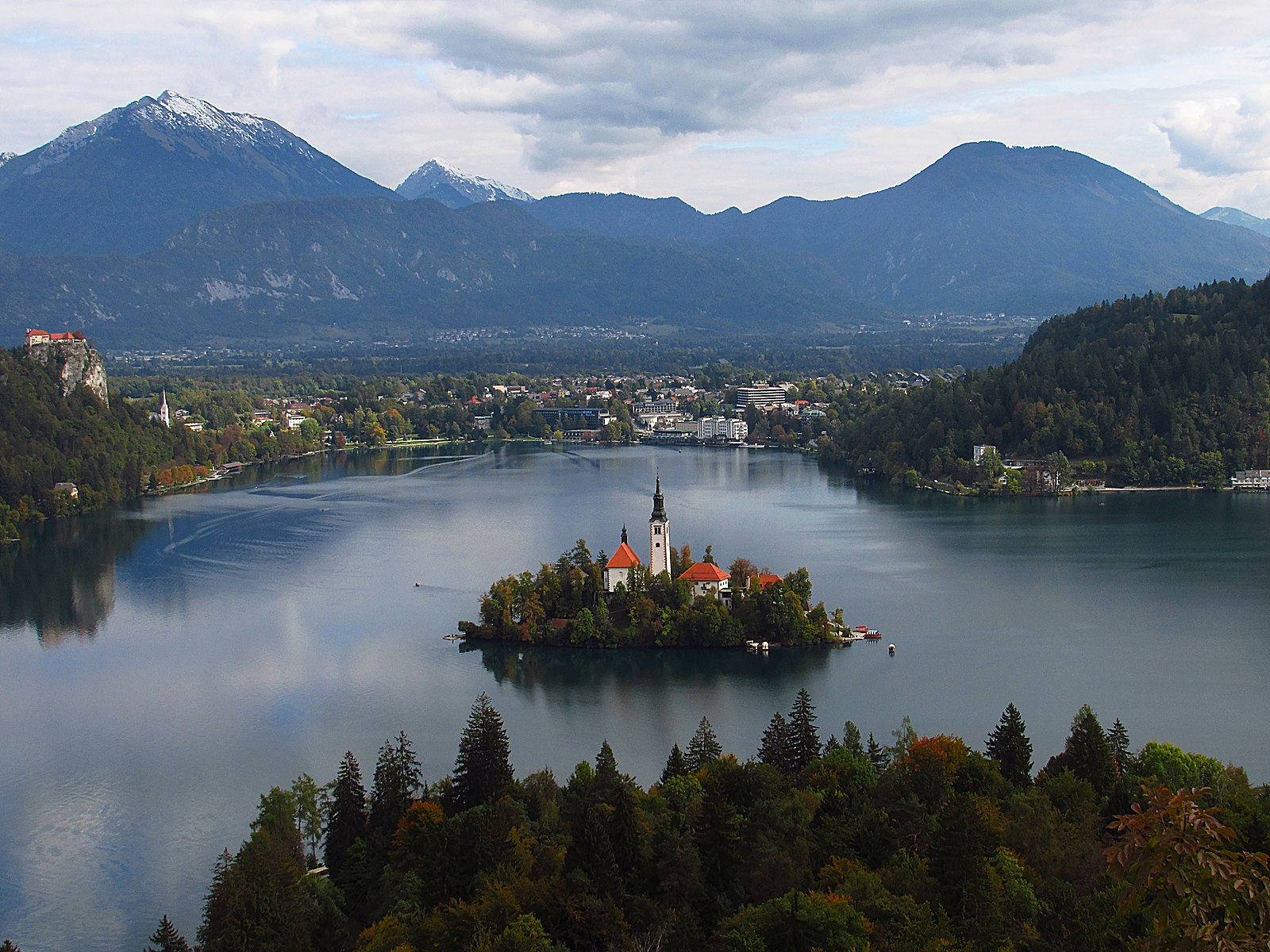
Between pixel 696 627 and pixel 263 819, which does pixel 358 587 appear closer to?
pixel 696 627

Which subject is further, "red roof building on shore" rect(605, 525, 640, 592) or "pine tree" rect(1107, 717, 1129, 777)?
"red roof building on shore" rect(605, 525, 640, 592)

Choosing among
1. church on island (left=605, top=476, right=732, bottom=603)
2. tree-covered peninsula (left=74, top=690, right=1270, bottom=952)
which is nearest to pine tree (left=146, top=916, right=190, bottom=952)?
tree-covered peninsula (left=74, top=690, right=1270, bottom=952)

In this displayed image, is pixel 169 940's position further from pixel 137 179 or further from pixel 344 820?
pixel 137 179

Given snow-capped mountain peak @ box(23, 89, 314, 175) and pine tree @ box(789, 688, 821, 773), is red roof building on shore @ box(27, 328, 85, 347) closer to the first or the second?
pine tree @ box(789, 688, 821, 773)

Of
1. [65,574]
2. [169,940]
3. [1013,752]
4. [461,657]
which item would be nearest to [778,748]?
[1013,752]

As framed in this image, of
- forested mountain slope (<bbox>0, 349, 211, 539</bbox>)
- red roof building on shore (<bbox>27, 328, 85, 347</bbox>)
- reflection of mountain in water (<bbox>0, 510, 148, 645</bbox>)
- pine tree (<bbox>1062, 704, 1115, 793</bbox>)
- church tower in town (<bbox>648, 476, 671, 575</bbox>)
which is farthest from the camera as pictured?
red roof building on shore (<bbox>27, 328, 85, 347</bbox>)

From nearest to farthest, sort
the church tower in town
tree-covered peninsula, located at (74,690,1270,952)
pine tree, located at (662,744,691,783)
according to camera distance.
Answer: tree-covered peninsula, located at (74,690,1270,952)
pine tree, located at (662,744,691,783)
the church tower in town

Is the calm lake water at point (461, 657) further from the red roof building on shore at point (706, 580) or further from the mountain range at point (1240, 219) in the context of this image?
the mountain range at point (1240, 219)
